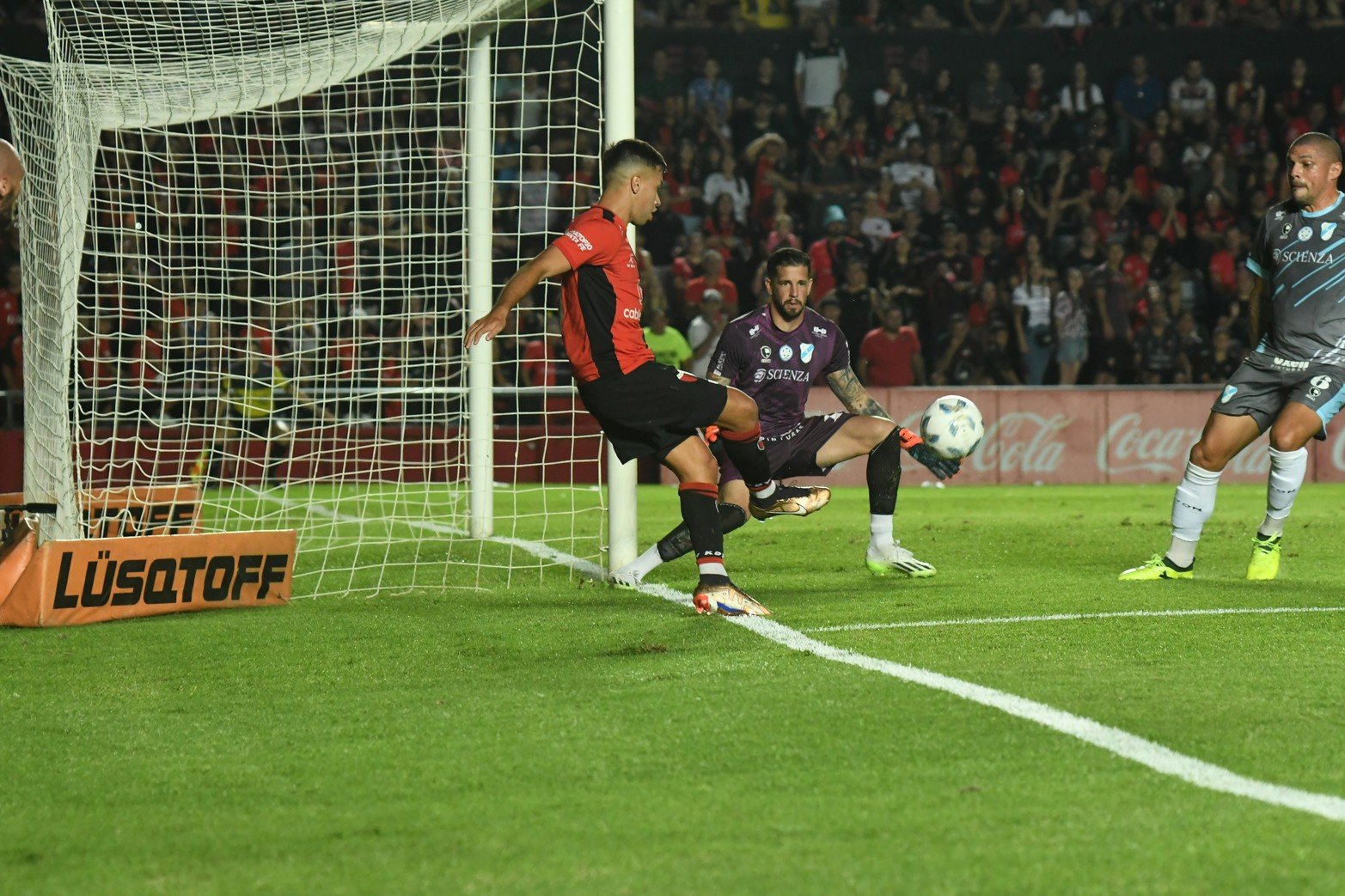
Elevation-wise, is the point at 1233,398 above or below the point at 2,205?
below

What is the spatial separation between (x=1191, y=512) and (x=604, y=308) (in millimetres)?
3072

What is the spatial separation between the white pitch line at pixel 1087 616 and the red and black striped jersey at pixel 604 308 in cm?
146

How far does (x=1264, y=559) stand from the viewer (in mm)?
7562

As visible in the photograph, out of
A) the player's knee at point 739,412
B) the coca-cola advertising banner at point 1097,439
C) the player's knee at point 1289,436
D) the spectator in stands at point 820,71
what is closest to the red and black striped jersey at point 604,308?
the player's knee at point 739,412

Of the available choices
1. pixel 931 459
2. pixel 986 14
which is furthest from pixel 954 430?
pixel 986 14

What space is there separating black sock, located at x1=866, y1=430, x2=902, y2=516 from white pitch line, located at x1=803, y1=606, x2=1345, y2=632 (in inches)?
72.0

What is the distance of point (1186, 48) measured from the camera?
22.5 m

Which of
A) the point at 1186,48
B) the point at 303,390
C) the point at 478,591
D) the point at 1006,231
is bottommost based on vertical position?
the point at 478,591

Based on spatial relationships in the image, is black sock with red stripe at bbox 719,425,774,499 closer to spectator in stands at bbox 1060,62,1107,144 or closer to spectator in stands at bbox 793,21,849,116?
spectator in stands at bbox 793,21,849,116

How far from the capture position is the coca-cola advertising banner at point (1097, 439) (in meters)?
16.6

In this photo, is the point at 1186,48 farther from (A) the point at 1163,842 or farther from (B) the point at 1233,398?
(A) the point at 1163,842

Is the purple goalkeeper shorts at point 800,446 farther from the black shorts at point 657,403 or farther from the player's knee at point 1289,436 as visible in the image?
the player's knee at point 1289,436

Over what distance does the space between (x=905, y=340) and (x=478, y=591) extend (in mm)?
10475

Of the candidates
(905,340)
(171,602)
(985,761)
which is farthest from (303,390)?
(985,761)
